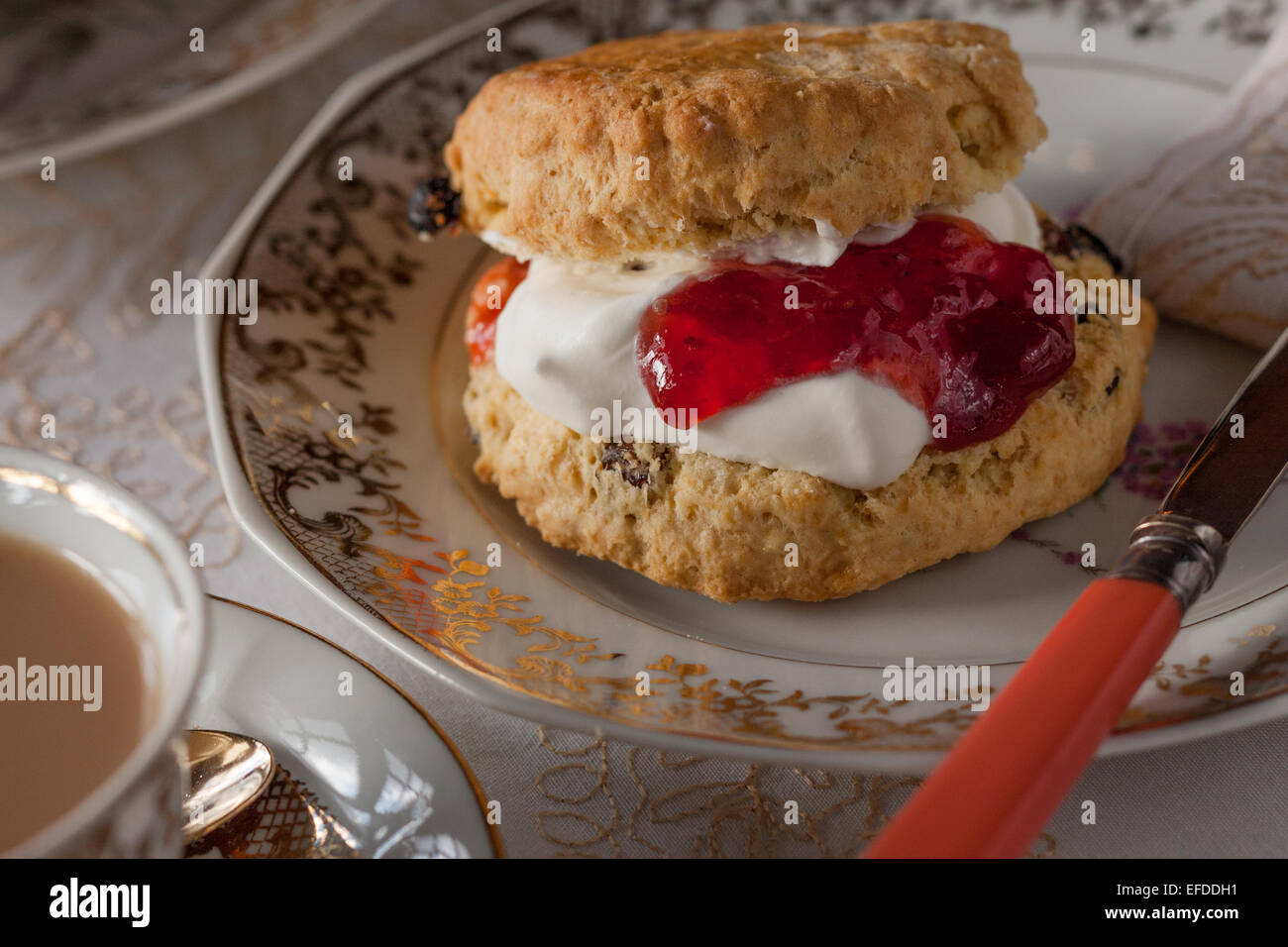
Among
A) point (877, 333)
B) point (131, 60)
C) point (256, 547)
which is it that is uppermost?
point (131, 60)

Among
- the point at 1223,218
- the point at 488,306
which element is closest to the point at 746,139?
the point at 488,306

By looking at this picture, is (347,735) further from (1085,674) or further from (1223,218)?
(1223,218)

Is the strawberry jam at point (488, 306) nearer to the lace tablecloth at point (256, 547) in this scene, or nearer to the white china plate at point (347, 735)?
the lace tablecloth at point (256, 547)

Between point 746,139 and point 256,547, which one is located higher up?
point 746,139

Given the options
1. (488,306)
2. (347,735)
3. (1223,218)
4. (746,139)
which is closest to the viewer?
(347,735)

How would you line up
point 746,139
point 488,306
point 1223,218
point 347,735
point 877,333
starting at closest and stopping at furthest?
point 347,735 → point 746,139 → point 877,333 → point 488,306 → point 1223,218

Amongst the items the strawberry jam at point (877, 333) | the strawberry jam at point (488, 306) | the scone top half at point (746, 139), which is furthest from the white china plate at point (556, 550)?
the scone top half at point (746, 139)

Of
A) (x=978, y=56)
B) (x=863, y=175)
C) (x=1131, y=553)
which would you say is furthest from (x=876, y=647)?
(x=978, y=56)
